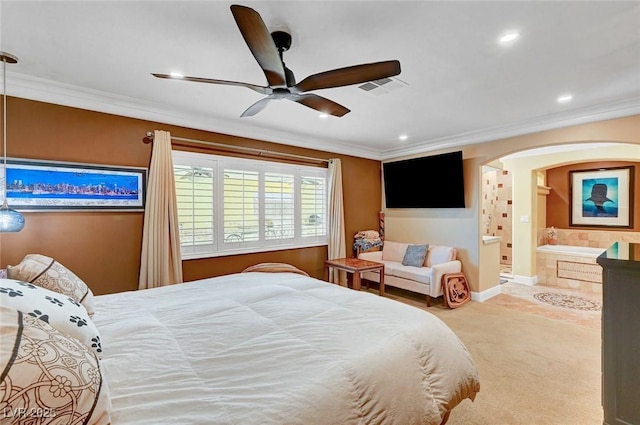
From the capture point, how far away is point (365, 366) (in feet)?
4.17

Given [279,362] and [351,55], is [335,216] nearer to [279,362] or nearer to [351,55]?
[351,55]

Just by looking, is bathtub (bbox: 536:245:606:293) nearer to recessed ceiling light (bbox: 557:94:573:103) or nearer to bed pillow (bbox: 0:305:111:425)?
recessed ceiling light (bbox: 557:94:573:103)

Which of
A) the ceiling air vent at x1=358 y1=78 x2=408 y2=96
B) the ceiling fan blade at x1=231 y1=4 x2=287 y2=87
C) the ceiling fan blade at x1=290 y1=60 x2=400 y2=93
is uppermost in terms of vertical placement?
the ceiling air vent at x1=358 y1=78 x2=408 y2=96

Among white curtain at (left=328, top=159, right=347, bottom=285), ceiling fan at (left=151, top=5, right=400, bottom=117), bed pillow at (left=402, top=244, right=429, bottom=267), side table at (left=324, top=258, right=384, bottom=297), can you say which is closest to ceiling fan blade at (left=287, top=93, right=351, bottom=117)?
ceiling fan at (left=151, top=5, right=400, bottom=117)

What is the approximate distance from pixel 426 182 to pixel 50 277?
4761 mm

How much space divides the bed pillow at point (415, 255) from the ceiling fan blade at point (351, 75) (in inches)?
139

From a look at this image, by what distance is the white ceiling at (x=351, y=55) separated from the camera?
1731 millimetres

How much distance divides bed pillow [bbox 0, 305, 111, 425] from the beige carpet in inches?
81.2

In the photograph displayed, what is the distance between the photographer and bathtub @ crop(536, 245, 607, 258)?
16.8ft

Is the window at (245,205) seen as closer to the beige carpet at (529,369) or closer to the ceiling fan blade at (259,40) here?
the ceiling fan blade at (259,40)

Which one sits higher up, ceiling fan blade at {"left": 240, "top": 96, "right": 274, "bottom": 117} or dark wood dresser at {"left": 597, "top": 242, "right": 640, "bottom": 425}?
ceiling fan blade at {"left": 240, "top": 96, "right": 274, "bottom": 117}

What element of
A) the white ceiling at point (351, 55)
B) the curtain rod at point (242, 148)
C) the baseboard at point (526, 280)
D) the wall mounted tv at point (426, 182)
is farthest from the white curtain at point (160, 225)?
the baseboard at point (526, 280)

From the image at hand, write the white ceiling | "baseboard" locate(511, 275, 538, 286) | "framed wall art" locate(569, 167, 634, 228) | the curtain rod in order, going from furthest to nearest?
"baseboard" locate(511, 275, 538, 286), "framed wall art" locate(569, 167, 634, 228), the curtain rod, the white ceiling

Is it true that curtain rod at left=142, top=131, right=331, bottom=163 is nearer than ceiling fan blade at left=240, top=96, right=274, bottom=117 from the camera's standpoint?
No
